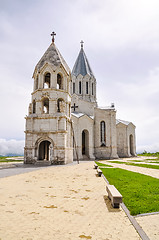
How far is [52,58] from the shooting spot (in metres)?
21.7

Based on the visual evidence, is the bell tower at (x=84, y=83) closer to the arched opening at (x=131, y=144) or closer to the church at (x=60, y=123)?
the church at (x=60, y=123)

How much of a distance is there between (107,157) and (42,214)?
28606 millimetres

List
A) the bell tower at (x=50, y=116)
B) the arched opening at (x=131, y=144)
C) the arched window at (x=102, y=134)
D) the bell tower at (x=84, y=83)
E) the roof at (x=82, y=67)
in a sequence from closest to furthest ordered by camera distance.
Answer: the bell tower at (x=50, y=116) < the arched window at (x=102, y=134) < the bell tower at (x=84, y=83) < the arched opening at (x=131, y=144) < the roof at (x=82, y=67)

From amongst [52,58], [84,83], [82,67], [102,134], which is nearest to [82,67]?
[82,67]

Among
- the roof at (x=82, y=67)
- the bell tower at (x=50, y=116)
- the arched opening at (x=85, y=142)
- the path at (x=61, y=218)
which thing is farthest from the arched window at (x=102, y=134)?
the path at (x=61, y=218)

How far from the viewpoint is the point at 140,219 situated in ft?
12.2

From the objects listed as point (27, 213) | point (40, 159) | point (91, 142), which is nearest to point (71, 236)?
point (27, 213)

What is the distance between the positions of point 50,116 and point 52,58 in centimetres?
761

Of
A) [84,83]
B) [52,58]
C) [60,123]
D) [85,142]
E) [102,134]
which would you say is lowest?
[85,142]

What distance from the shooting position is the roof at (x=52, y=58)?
2142 cm

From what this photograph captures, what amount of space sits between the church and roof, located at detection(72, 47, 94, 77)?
7305 mm

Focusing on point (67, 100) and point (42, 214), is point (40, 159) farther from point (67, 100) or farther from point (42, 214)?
point (42, 214)

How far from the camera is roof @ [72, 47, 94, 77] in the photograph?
38.5m

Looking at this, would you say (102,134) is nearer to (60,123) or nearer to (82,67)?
(60,123)
